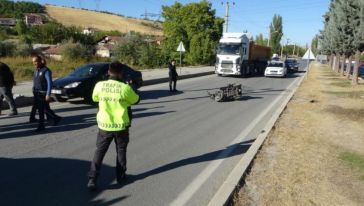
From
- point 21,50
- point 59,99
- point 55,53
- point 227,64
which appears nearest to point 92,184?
point 59,99

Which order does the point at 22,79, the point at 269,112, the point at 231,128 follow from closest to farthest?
the point at 231,128 < the point at 269,112 < the point at 22,79

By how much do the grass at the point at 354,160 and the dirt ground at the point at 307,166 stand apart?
0.18 ft

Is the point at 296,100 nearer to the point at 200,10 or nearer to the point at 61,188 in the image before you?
the point at 61,188

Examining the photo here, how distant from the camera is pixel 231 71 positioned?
3519 cm

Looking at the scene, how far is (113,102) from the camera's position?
5656 mm

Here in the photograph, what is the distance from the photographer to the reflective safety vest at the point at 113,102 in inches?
221

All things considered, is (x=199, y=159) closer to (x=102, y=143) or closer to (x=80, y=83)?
(x=102, y=143)

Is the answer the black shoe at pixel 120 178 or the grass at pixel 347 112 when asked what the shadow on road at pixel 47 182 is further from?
the grass at pixel 347 112

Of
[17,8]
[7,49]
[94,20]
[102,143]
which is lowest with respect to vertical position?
[102,143]

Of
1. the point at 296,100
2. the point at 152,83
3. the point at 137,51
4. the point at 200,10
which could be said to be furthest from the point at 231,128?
the point at 200,10

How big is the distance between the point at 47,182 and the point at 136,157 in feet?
6.48

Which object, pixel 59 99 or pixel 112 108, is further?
pixel 59 99

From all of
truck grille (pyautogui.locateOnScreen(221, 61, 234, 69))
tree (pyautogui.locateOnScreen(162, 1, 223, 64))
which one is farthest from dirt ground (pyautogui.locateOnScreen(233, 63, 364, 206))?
tree (pyautogui.locateOnScreen(162, 1, 223, 64))

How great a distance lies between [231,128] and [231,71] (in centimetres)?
2423
